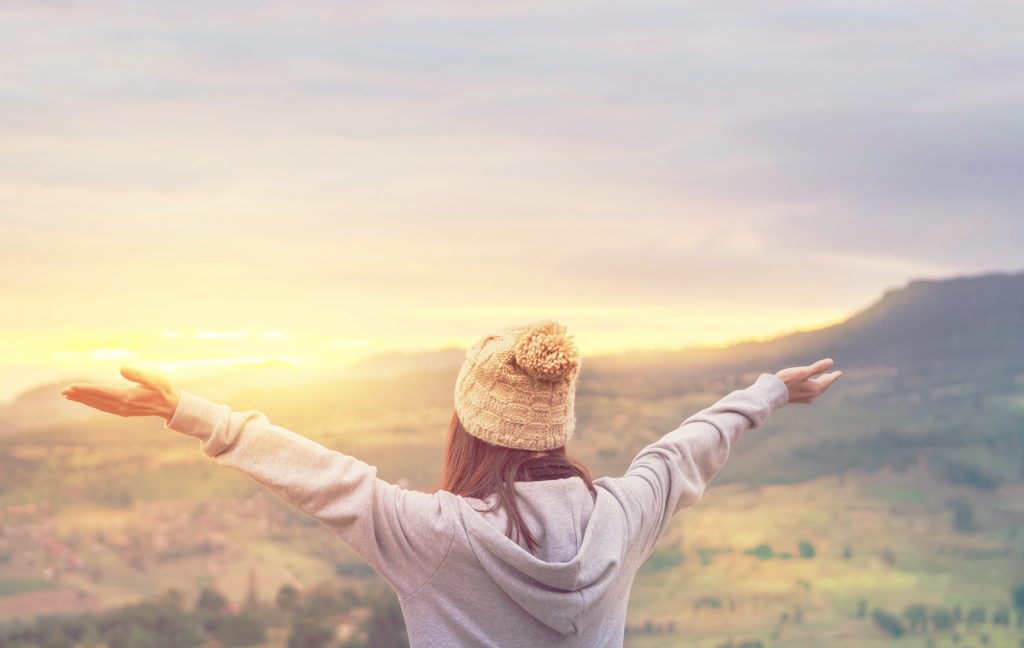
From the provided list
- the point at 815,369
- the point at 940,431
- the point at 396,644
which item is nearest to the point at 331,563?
the point at 396,644

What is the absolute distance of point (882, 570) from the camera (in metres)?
11.5

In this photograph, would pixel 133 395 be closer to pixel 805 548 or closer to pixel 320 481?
pixel 320 481

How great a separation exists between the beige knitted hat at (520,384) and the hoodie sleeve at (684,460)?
0.62 ft

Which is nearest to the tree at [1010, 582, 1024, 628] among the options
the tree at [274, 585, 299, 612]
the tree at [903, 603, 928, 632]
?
the tree at [903, 603, 928, 632]

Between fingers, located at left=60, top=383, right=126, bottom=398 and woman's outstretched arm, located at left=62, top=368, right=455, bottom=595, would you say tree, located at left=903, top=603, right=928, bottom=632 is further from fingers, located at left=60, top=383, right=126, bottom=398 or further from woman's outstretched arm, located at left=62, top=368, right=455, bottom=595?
fingers, located at left=60, top=383, right=126, bottom=398

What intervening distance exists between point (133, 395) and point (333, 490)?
0.32 m

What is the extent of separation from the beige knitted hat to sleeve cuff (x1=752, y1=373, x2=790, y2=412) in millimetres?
529

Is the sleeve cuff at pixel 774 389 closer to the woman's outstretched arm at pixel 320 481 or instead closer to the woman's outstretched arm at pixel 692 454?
the woman's outstretched arm at pixel 692 454

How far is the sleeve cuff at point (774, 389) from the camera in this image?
218 cm

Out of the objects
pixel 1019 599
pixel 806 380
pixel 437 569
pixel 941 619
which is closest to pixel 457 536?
pixel 437 569

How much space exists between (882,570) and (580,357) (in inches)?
416

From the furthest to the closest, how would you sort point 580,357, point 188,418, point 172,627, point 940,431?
point 940,431
point 172,627
point 580,357
point 188,418

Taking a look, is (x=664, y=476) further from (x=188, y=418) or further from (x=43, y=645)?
(x=43, y=645)

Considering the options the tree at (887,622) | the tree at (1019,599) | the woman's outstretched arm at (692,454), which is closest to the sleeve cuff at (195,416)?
the woman's outstretched arm at (692,454)
